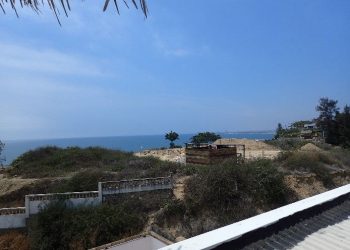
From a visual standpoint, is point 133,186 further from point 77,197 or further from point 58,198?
point 58,198

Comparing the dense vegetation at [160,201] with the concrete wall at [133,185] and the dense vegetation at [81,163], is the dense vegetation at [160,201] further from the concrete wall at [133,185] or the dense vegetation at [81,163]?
the concrete wall at [133,185]

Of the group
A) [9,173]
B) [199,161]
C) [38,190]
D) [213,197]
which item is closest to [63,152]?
[9,173]

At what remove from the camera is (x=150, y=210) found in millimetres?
17828

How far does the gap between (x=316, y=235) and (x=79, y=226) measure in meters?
12.6

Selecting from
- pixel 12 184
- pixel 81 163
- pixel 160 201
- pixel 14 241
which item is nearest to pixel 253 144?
pixel 81 163

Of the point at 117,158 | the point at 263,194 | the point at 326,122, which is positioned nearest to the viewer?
the point at 263,194

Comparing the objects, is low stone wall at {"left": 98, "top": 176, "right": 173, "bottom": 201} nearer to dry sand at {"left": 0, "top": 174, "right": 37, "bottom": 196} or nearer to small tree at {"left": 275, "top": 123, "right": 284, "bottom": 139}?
dry sand at {"left": 0, "top": 174, "right": 37, "bottom": 196}

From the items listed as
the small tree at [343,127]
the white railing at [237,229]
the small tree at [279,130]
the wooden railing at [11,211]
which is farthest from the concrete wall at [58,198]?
the small tree at [279,130]

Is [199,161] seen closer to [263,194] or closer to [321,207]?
[263,194]

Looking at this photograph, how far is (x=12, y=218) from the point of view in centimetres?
1669

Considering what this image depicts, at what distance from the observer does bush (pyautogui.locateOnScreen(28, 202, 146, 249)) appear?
15500 mm

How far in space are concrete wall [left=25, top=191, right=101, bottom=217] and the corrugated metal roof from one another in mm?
13444

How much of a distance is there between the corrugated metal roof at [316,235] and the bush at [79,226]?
11.3 meters

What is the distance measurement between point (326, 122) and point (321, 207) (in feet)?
147
